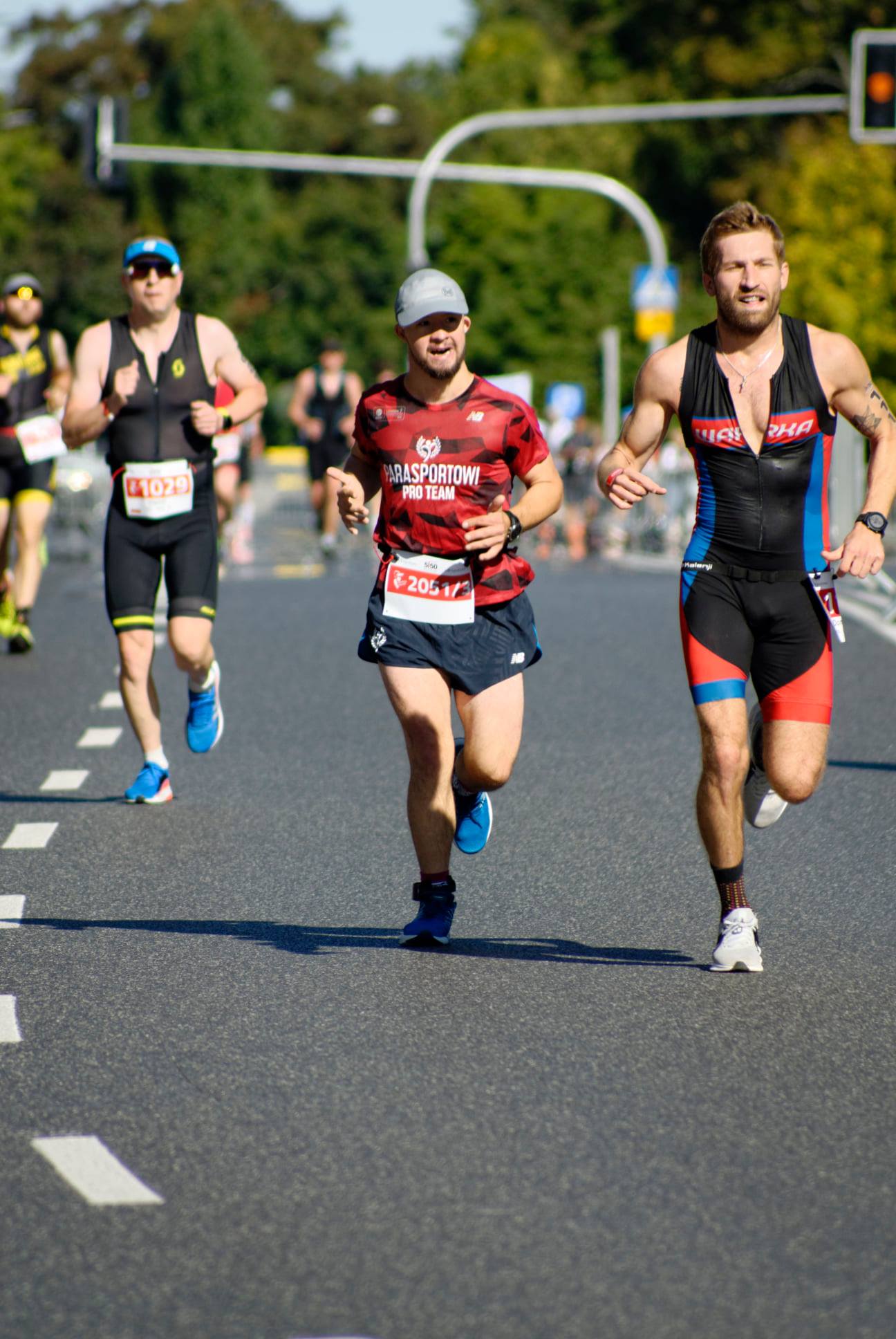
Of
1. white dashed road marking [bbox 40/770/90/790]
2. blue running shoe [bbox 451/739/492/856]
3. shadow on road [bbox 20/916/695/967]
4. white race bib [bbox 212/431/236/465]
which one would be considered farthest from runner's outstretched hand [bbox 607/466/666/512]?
white race bib [bbox 212/431/236/465]

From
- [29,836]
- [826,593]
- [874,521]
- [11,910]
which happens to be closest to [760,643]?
[826,593]

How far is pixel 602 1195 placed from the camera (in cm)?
446

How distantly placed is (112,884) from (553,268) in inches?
2120

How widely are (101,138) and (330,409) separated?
1086 cm

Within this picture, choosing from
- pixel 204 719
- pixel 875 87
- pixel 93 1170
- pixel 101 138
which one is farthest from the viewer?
pixel 101 138

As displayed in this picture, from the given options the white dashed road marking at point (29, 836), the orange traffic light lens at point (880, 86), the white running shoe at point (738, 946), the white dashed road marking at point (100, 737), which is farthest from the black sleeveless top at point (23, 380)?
the orange traffic light lens at point (880, 86)

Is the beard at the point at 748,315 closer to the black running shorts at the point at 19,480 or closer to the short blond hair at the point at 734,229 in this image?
the short blond hair at the point at 734,229

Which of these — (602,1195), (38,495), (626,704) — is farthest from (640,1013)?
(38,495)

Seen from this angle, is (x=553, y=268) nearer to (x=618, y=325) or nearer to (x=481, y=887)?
(x=618, y=325)

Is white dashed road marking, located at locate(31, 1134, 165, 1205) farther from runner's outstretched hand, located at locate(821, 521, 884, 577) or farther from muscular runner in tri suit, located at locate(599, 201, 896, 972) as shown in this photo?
runner's outstretched hand, located at locate(821, 521, 884, 577)

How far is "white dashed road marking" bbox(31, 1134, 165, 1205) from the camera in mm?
4457

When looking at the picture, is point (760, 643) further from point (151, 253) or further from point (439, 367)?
point (151, 253)

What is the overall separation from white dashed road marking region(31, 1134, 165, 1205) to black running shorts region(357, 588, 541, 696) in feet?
7.48

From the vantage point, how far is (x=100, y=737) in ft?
37.7
